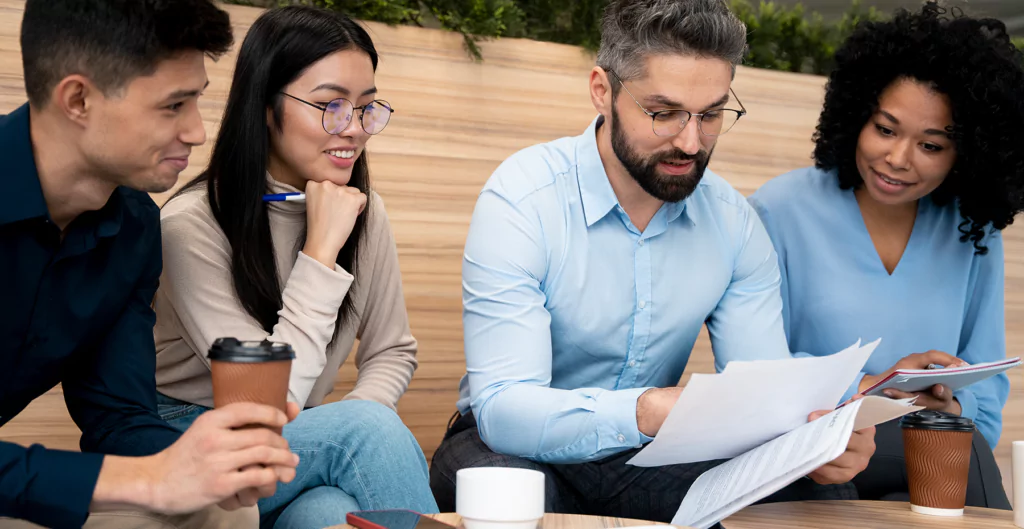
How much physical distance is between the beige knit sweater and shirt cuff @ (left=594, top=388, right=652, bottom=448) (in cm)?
50

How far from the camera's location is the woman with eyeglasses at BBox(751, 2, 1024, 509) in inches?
85.2

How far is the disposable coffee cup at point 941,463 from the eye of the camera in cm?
151

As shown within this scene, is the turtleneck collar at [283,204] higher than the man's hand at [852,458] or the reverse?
higher

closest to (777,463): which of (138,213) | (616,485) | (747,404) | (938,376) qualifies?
(747,404)

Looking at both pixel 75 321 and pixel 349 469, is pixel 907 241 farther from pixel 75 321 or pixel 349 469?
pixel 75 321

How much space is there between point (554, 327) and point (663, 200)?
328mm

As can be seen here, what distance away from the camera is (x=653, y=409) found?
5.31 ft

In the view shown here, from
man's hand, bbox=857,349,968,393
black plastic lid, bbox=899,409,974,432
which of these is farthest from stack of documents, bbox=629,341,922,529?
man's hand, bbox=857,349,968,393

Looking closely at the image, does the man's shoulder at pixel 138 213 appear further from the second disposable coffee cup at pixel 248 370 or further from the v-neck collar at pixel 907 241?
the v-neck collar at pixel 907 241

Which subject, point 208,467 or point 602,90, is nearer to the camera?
point 208,467

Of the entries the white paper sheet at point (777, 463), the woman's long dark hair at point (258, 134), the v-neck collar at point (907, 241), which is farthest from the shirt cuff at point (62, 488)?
the v-neck collar at point (907, 241)

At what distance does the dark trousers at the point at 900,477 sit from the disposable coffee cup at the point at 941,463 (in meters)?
0.44

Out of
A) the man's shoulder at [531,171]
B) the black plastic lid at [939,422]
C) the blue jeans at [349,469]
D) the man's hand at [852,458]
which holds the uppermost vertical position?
the man's shoulder at [531,171]

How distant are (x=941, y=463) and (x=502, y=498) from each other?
0.78m
